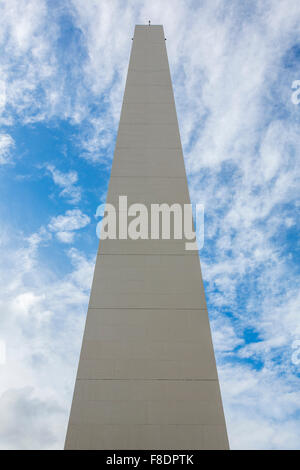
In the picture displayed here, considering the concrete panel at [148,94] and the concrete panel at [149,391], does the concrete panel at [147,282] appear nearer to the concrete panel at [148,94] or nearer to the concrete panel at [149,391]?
the concrete panel at [149,391]

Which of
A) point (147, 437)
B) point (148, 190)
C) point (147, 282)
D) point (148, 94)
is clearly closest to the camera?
point (147, 437)

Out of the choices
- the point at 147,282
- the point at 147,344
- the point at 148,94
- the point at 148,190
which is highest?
the point at 148,94

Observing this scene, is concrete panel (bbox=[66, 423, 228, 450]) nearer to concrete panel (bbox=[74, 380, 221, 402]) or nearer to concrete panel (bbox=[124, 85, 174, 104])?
concrete panel (bbox=[74, 380, 221, 402])

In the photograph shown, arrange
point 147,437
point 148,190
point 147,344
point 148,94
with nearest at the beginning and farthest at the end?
point 147,437 < point 147,344 < point 148,190 < point 148,94

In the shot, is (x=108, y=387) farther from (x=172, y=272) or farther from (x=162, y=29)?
(x=162, y=29)

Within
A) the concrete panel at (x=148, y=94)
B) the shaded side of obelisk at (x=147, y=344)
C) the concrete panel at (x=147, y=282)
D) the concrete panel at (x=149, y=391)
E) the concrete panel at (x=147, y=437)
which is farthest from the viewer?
the concrete panel at (x=148, y=94)

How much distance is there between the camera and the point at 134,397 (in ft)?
20.2

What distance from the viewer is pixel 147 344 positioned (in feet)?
21.9

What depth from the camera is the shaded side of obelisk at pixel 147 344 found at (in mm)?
5906

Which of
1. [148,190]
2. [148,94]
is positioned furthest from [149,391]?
[148,94]

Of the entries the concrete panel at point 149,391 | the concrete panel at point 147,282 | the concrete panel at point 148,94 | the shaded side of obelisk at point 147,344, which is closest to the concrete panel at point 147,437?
the shaded side of obelisk at point 147,344

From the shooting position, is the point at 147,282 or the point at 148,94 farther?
the point at 148,94

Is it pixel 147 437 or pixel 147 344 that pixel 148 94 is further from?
pixel 147 437

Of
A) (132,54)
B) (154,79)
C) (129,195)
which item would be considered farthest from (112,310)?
(132,54)
